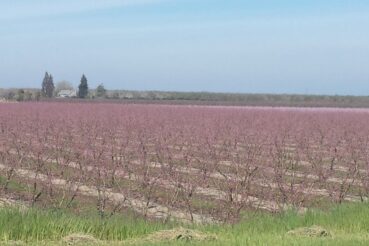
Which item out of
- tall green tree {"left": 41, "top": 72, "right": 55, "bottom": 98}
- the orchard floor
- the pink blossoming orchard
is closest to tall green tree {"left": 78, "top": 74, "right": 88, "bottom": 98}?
tall green tree {"left": 41, "top": 72, "right": 55, "bottom": 98}

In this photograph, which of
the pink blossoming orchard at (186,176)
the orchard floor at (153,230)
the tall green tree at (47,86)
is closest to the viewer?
the orchard floor at (153,230)

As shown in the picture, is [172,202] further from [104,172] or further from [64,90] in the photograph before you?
[64,90]

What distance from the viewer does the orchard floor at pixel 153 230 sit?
630cm

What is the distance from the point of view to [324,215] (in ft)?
27.0

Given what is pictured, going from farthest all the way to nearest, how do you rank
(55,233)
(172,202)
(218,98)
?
1. (218,98)
2. (172,202)
3. (55,233)

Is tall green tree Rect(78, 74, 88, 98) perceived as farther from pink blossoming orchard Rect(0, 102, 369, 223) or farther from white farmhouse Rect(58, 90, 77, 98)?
pink blossoming orchard Rect(0, 102, 369, 223)

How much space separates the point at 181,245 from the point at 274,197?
21.3 ft

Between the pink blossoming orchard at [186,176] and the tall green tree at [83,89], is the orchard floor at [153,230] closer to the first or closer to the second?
the pink blossoming orchard at [186,176]

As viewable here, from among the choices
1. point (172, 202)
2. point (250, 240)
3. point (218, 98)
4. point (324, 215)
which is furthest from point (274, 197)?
point (218, 98)

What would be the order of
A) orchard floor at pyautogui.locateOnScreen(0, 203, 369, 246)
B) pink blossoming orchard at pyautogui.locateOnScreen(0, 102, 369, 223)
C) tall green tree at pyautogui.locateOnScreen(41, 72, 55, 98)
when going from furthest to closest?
tall green tree at pyautogui.locateOnScreen(41, 72, 55, 98) → pink blossoming orchard at pyautogui.locateOnScreen(0, 102, 369, 223) → orchard floor at pyautogui.locateOnScreen(0, 203, 369, 246)

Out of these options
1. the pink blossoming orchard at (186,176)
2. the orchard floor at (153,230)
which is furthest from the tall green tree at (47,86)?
the orchard floor at (153,230)

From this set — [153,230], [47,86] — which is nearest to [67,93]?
[47,86]

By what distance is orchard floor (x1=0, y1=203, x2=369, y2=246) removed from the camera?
6305 millimetres

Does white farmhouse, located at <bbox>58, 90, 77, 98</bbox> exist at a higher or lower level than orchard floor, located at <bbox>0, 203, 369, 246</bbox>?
lower
